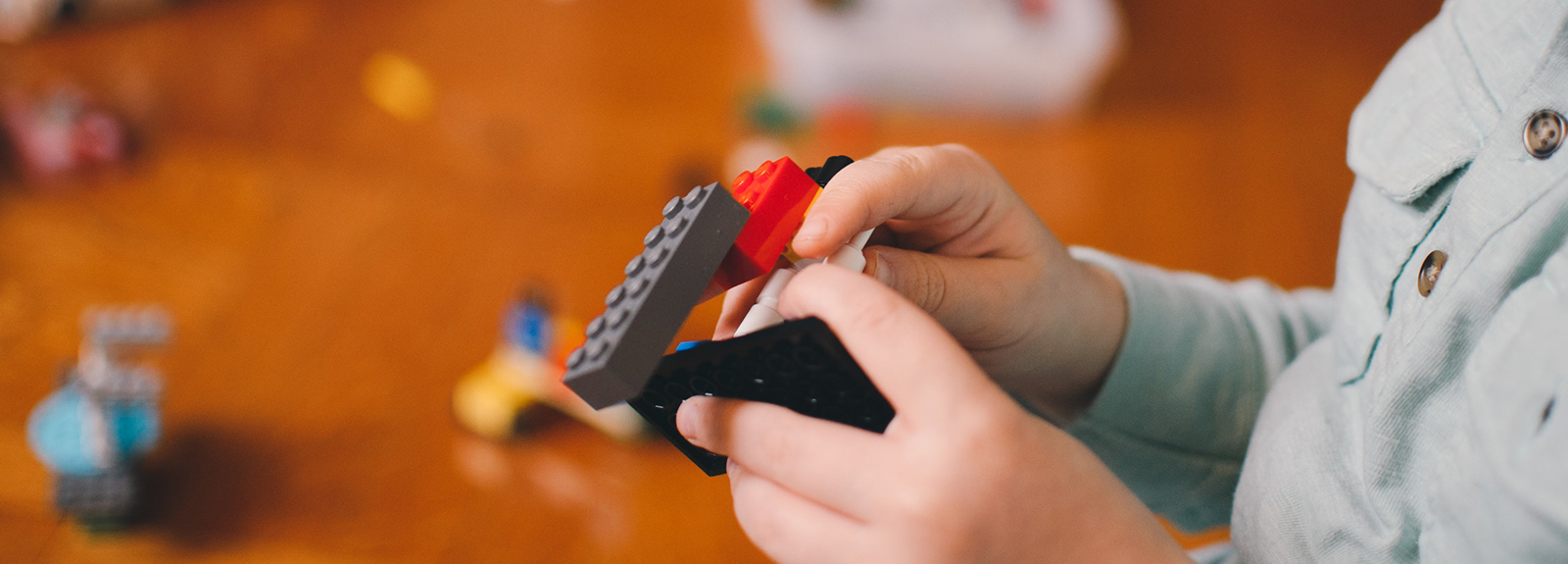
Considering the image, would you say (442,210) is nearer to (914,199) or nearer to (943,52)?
(943,52)

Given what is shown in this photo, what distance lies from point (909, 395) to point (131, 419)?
0.68 m

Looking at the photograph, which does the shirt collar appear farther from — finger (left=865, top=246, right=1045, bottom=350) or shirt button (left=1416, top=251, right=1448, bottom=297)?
finger (left=865, top=246, right=1045, bottom=350)

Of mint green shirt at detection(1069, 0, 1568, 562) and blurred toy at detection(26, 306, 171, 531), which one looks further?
blurred toy at detection(26, 306, 171, 531)

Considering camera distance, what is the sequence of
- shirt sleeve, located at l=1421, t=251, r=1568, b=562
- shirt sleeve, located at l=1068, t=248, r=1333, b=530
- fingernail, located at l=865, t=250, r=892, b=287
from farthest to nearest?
1. shirt sleeve, located at l=1068, t=248, r=1333, b=530
2. fingernail, located at l=865, t=250, r=892, b=287
3. shirt sleeve, located at l=1421, t=251, r=1568, b=562

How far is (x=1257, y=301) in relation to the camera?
1.74ft

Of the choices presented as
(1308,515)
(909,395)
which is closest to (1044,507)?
A: (909,395)

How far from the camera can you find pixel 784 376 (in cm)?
33

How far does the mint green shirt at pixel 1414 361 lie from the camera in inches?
11.9

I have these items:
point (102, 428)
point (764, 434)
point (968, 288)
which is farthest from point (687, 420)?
point (102, 428)

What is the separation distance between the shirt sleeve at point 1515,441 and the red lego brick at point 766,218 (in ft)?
0.78

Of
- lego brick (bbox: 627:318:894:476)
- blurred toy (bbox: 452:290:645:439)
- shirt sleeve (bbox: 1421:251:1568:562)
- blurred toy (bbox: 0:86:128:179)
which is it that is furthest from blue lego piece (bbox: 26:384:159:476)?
shirt sleeve (bbox: 1421:251:1568:562)

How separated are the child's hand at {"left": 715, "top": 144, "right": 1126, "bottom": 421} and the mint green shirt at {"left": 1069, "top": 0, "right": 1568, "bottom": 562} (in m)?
A: 0.02

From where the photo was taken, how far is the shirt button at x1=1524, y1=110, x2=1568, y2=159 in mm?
340

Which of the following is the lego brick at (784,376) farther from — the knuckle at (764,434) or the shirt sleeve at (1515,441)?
the shirt sleeve at (1515,441)
